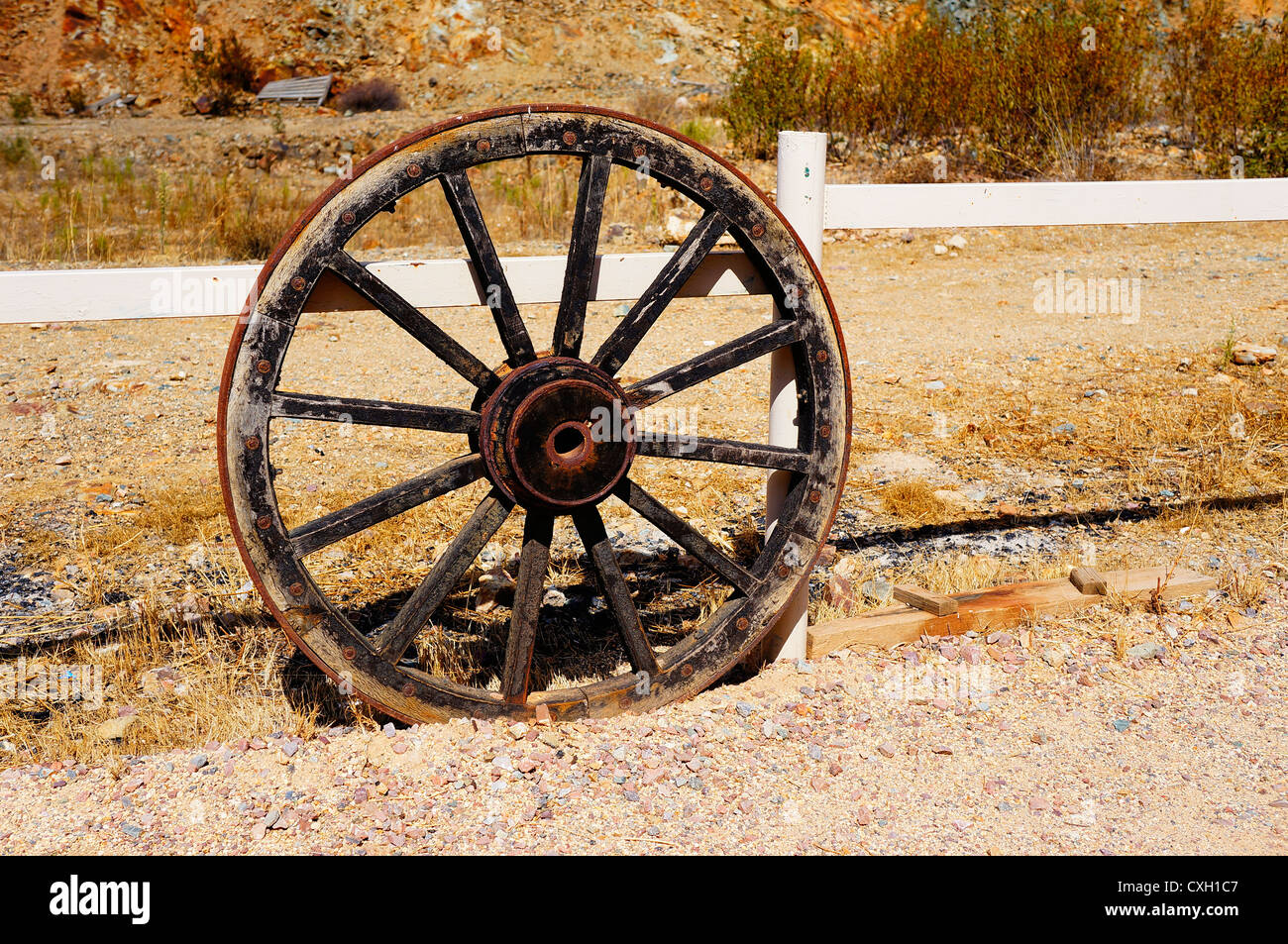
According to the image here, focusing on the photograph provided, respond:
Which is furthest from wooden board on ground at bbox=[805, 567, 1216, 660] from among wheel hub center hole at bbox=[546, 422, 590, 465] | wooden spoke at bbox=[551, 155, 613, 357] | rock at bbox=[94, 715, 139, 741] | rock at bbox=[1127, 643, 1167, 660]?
rock at bbox=[94, 715, 139, 741]

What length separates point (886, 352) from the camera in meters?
6.50

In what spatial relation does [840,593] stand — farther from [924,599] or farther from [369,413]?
[369,413]

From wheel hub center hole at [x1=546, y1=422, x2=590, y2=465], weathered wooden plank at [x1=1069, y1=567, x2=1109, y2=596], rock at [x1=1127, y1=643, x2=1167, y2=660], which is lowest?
rock at [x1=1127, y1=643, x2=1167, y2=660]

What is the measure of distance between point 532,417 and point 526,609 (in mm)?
500

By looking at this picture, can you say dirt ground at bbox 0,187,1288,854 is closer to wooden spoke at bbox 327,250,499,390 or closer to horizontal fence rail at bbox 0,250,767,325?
wooden spoke at bbox 327,250,499,390

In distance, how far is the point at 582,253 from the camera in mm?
2627

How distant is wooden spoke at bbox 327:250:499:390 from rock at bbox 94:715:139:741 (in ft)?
4.41

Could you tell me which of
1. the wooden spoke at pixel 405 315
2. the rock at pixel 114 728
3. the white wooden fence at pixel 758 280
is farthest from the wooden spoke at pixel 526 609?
the rock at pixel 114 728

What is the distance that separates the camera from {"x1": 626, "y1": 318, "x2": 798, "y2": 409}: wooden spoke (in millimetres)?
2736

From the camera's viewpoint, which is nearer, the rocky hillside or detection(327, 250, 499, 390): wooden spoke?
detection(327, 250, 499, 390): wooden spoke

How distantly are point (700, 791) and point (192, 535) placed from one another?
2494mm

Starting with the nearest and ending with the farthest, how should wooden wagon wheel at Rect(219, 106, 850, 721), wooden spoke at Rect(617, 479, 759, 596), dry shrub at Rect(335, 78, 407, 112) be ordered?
wooden wagon wheel at Rect(219, 106, 850, 721)
wooden spoke at Rect(617, 479, 759, 596)
dry shrub at Rect(335, 78, 407, 112)

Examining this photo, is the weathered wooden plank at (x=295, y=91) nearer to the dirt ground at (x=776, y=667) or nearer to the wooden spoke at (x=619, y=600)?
the dirt ground at (x=776, y=667)
